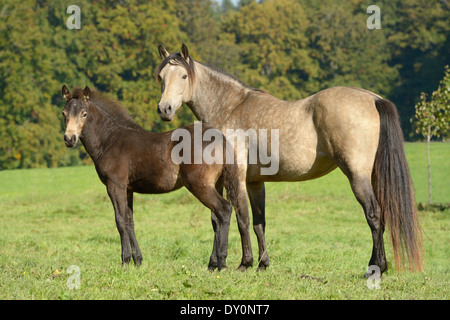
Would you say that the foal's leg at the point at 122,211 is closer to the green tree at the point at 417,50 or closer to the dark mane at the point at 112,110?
the dark mane at the point at 112,110

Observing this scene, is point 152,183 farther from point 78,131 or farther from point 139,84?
point 139,84

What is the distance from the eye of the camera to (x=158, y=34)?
43.1 meters

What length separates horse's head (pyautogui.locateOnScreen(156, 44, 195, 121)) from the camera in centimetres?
825

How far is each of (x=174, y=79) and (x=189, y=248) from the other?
396cm

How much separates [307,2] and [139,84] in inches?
1032

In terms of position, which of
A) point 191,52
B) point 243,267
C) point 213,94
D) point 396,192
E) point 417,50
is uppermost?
point 417,50

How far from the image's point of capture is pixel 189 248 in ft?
37.4

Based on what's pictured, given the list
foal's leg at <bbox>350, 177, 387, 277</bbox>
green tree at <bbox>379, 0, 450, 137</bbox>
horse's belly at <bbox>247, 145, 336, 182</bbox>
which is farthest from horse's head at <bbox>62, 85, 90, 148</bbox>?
green tree at <bbox>379, 0, 450, 137</bbox>

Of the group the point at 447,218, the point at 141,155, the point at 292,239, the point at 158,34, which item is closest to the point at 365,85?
the point at 158,34

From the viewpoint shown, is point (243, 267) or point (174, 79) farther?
point (174, 79)

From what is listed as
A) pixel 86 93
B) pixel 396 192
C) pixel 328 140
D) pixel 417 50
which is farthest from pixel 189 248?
pixel 417 50

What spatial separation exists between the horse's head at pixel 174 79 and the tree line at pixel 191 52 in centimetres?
3098

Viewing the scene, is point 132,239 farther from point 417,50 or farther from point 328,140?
point 417,50

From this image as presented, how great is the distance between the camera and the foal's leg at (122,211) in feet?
26.2
